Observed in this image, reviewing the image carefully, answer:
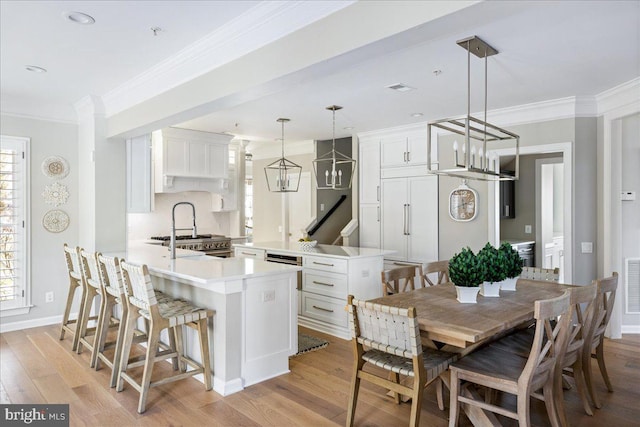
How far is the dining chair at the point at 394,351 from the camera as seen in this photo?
7.43ft

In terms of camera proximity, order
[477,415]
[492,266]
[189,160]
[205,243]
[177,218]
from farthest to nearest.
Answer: [177,218] < [205,243] < [189,160] < [492,266] < [477,415]

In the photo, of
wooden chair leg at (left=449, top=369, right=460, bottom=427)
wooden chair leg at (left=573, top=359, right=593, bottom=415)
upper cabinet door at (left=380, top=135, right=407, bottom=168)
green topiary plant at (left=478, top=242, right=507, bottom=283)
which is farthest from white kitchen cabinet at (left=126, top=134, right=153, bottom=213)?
wooden chair leg at (left=573, top=359, right=593, bottom=415)

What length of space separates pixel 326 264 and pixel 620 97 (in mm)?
3386

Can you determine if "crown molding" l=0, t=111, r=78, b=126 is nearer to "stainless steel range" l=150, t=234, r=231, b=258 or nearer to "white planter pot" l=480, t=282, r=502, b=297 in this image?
"stainless steel range" l=150, t=234, r=231, b=258

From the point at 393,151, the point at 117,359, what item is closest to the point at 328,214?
the point at 393,151

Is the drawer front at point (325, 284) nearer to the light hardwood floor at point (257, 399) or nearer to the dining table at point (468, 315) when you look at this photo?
the light hardwood floor at point (257, 399)

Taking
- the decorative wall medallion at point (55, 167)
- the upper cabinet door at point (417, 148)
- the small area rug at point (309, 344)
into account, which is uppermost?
the upper cabinet door at point (417, 148)

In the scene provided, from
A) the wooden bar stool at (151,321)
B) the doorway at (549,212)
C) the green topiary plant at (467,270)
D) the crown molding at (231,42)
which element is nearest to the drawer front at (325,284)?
the wooden bar stool at (151,321)

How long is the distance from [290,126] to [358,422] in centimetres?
424

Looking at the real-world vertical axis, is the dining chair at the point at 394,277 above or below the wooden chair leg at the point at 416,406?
above

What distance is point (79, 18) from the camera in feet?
8.67

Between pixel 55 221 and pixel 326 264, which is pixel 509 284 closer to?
pixel 326 264

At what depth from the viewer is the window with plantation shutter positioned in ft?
15.3

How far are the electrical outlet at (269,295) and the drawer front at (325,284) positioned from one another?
112 centimetres
